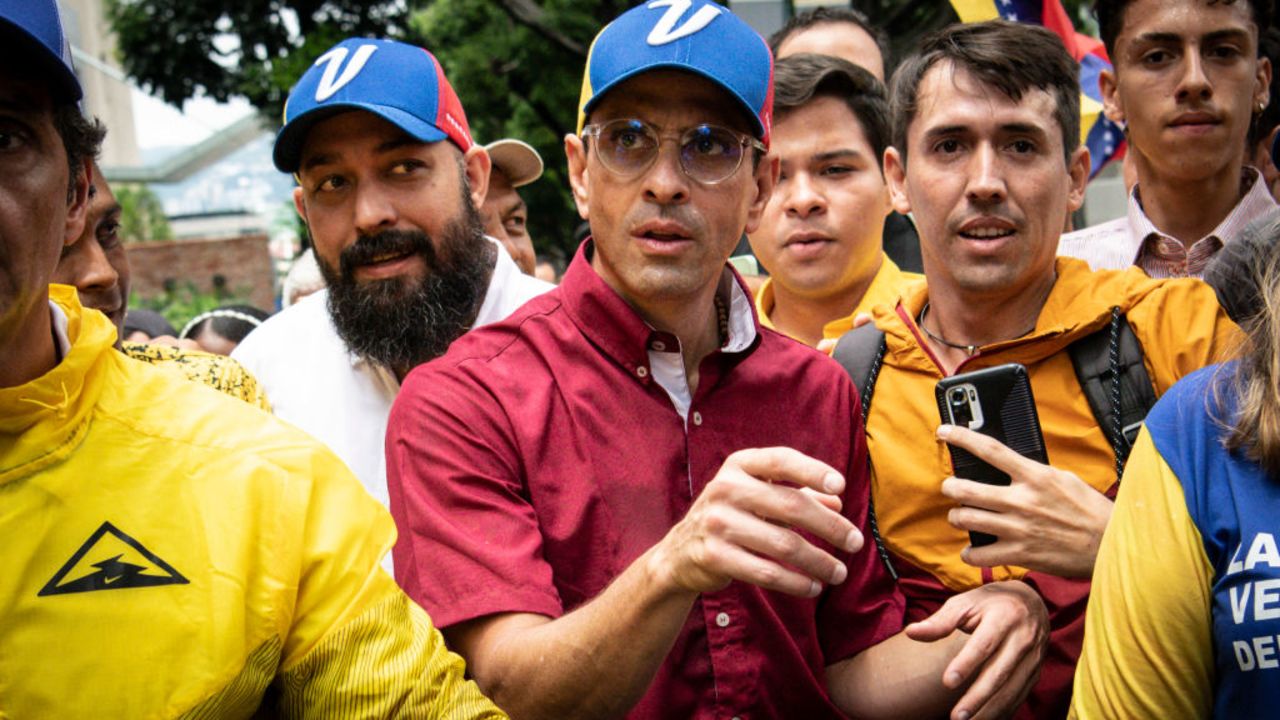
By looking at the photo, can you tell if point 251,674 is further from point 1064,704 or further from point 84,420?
point 1064,704

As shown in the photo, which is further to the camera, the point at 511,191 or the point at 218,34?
the point at 218,34

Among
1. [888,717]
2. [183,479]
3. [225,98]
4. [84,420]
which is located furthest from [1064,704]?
[225,98]

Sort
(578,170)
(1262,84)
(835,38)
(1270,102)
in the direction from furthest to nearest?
(835,38) → (1270,102) → (1262,84) → (578,170)

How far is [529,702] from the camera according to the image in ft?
7.07

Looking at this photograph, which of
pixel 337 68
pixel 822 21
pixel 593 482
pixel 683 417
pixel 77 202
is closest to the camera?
pixel 77 202

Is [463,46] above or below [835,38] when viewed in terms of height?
below

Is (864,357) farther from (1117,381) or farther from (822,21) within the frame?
(822,21)

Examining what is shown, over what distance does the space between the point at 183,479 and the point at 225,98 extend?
74.6ft

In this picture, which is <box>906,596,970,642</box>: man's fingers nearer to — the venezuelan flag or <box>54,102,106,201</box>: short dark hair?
<box>54,102,106,201</box>: short dark hair

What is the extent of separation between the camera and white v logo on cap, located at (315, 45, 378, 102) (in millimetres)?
3373

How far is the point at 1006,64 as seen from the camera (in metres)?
3.00

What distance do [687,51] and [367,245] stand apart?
1.32 meters

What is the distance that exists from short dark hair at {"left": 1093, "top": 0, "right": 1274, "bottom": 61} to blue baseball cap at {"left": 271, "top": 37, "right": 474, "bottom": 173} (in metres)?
2.21

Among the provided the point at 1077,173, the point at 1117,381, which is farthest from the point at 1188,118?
the point at 1117,381
